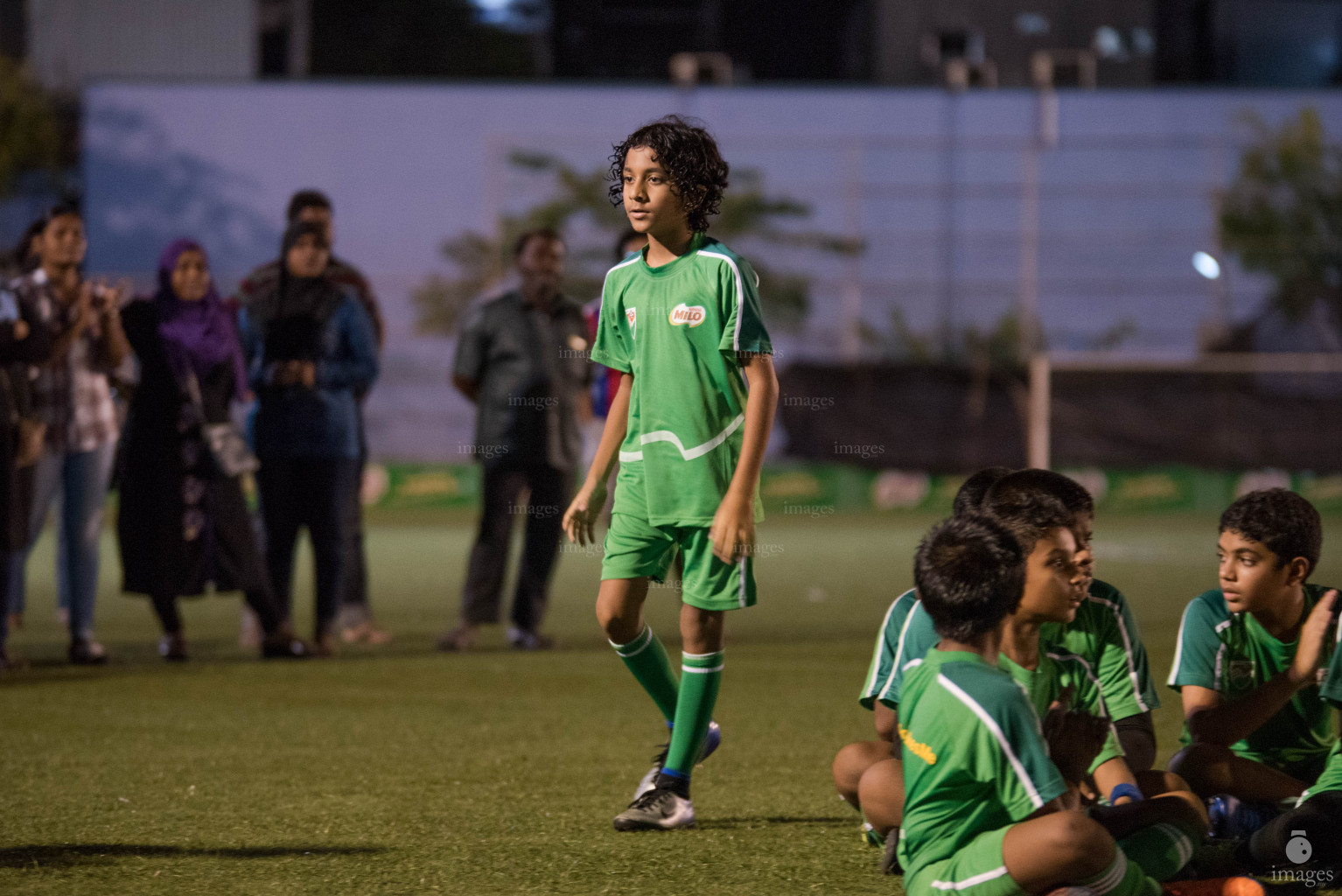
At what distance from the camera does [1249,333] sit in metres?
21.3

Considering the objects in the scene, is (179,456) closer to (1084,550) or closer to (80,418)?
(80,418)

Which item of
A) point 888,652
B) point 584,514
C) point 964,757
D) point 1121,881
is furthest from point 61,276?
point 1121,881

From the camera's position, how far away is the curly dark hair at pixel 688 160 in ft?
14.0

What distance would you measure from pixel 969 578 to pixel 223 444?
4.93 metres

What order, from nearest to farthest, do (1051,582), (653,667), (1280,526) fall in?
(1051,582)
(1280,526)
(653,667)

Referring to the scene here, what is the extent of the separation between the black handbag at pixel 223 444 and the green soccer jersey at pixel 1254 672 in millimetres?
4366

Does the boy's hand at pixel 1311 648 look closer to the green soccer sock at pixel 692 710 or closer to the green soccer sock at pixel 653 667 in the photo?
the green soccer sock at pixel 692 710

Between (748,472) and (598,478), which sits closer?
(748,472)

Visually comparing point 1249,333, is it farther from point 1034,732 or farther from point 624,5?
point 1034,732

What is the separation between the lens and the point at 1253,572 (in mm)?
3920

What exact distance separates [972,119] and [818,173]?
350 cm

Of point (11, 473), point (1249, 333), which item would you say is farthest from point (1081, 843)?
point (1249, 333)

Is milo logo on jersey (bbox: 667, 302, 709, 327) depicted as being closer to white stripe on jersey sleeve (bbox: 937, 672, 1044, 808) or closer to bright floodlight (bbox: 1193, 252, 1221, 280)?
white stripe on jersey sleeve (bbox: 937, 672, 1044, 808)

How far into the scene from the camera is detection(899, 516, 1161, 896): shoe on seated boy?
2912mm
